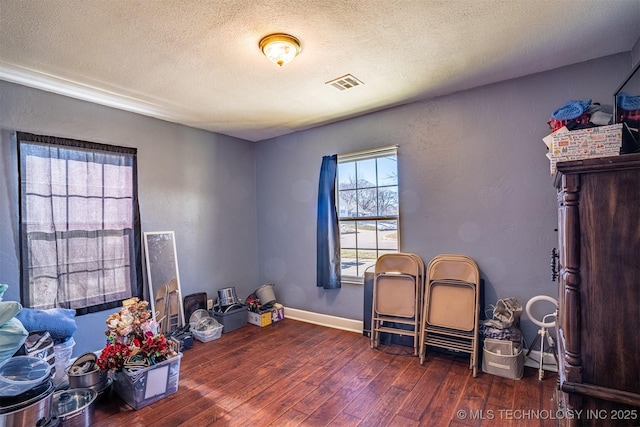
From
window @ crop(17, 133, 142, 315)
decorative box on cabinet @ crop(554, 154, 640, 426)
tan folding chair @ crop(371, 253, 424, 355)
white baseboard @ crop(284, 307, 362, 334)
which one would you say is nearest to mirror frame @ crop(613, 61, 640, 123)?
decorative box on cabinet @ crop(554, 154, 640, 426)

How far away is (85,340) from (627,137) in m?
4.60

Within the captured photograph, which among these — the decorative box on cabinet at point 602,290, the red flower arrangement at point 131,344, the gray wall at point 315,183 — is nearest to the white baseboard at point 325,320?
the gray wall at point 315,183

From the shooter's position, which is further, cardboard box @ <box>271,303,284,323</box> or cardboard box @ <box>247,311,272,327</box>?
cardboard box @ <box>271,303,284,323</box>

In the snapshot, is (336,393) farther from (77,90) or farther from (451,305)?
(77,90)

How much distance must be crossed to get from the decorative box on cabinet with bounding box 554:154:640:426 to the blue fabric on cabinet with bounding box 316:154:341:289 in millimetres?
2507

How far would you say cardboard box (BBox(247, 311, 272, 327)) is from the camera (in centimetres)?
394

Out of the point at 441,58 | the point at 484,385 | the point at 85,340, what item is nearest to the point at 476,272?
the point at 484,385

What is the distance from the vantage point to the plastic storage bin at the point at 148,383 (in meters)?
2.21

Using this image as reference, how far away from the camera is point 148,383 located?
7.38 feet

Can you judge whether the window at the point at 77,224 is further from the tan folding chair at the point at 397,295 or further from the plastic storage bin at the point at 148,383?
the tan folding chair at the point at 397,295

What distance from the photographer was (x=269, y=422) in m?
2.04

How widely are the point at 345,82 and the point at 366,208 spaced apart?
1.51 metres

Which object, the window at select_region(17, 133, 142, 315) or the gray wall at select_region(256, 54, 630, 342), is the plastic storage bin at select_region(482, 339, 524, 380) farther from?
the window at select_region(17, 133, 142, 315)

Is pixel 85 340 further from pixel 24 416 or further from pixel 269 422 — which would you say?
pixel 269 422
